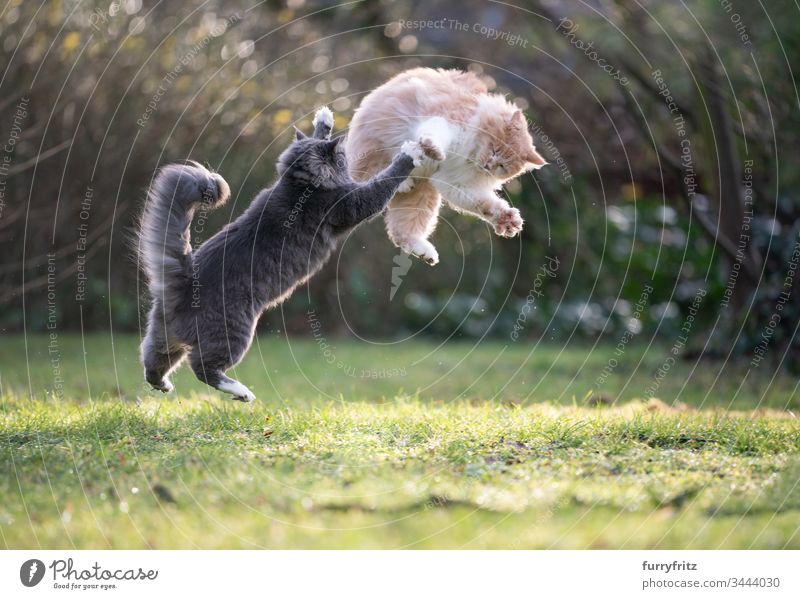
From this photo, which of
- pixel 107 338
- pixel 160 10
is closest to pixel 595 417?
pixel 160 10

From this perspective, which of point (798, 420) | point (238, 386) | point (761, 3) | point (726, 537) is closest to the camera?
point (726, 537)

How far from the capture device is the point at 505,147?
5.16m

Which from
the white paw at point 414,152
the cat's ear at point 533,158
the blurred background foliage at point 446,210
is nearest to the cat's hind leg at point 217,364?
the white paw at point 414,152

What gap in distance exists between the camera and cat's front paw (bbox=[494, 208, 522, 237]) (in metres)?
5.10

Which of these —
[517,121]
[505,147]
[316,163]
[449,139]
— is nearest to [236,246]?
[316,163]

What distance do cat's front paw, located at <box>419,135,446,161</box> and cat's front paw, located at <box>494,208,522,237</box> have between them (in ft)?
1.74

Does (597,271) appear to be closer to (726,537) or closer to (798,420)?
(798,420)

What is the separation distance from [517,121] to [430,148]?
2.26 ft

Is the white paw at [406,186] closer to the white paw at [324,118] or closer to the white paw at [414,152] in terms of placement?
the white paw at [414,152]

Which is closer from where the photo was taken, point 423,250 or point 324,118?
point 423,250

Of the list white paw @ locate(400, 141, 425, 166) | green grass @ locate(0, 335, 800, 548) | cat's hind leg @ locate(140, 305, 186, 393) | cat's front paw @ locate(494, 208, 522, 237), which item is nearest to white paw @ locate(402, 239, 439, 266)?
cat's front paw @ locate(494, 208, 522, 237)

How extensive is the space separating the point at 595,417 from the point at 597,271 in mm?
7762

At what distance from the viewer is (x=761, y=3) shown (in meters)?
9.12
